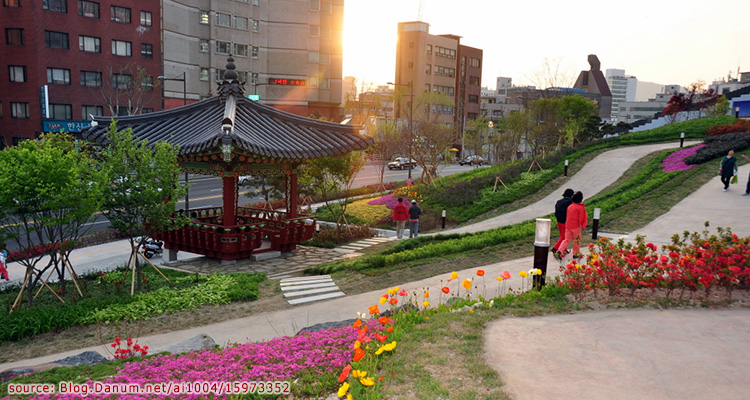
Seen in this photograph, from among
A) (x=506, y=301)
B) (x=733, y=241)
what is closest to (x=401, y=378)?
(x=506, y=301)

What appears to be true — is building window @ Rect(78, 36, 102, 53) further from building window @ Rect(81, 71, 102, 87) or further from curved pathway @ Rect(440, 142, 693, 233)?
curved pathway @ Rect(440, 142, 693, 233)

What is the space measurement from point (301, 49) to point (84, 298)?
55.9 metres

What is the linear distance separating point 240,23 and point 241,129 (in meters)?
49.1

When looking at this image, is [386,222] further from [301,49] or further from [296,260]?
[301,49]

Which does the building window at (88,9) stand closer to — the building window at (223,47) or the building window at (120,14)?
the building window at (120,14)

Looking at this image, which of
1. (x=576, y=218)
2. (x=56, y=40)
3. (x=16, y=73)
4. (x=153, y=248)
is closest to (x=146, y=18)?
(x=56, y=40)

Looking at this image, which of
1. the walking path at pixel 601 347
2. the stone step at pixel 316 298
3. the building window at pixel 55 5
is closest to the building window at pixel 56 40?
the building window at pixel 55 5

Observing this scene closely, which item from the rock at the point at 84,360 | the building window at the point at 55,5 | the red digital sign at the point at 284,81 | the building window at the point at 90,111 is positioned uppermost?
the building window at the point at 55,5

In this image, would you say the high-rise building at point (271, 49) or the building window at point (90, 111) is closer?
the building window at point (90, 111)

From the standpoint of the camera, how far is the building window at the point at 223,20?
2318 inches

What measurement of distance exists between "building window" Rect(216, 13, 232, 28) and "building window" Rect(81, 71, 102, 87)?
15.5 m

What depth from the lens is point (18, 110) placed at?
46.0 m

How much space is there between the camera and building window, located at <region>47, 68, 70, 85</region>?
4600 cm

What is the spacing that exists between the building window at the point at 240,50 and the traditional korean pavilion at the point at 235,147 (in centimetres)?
4444
